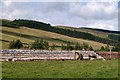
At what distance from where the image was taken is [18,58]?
50.3 m

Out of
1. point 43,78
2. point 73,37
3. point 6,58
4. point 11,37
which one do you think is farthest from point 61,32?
point 43,78

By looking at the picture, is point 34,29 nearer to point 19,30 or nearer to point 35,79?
point 19,30

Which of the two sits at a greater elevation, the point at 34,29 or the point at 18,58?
the point at 34,29

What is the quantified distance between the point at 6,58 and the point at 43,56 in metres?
8.70

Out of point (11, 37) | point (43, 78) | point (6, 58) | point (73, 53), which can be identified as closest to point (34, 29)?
point (11, 37)

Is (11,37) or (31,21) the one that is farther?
(31,21)

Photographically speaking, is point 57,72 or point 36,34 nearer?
point 57,72

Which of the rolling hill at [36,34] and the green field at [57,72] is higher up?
the rolling hill at [36,34]

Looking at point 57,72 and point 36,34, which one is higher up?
point 36,34

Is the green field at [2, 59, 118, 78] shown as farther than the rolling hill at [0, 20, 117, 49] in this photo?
No

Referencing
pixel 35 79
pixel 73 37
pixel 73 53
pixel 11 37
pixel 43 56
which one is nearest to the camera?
pixel 35 79

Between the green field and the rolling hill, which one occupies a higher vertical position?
the rolling hill

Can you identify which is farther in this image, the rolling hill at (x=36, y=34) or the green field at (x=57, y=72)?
the rolling hill at (x=36, y=34)

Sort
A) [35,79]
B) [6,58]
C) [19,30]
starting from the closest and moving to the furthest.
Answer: [35,79]
[6,58]
[19,30]
